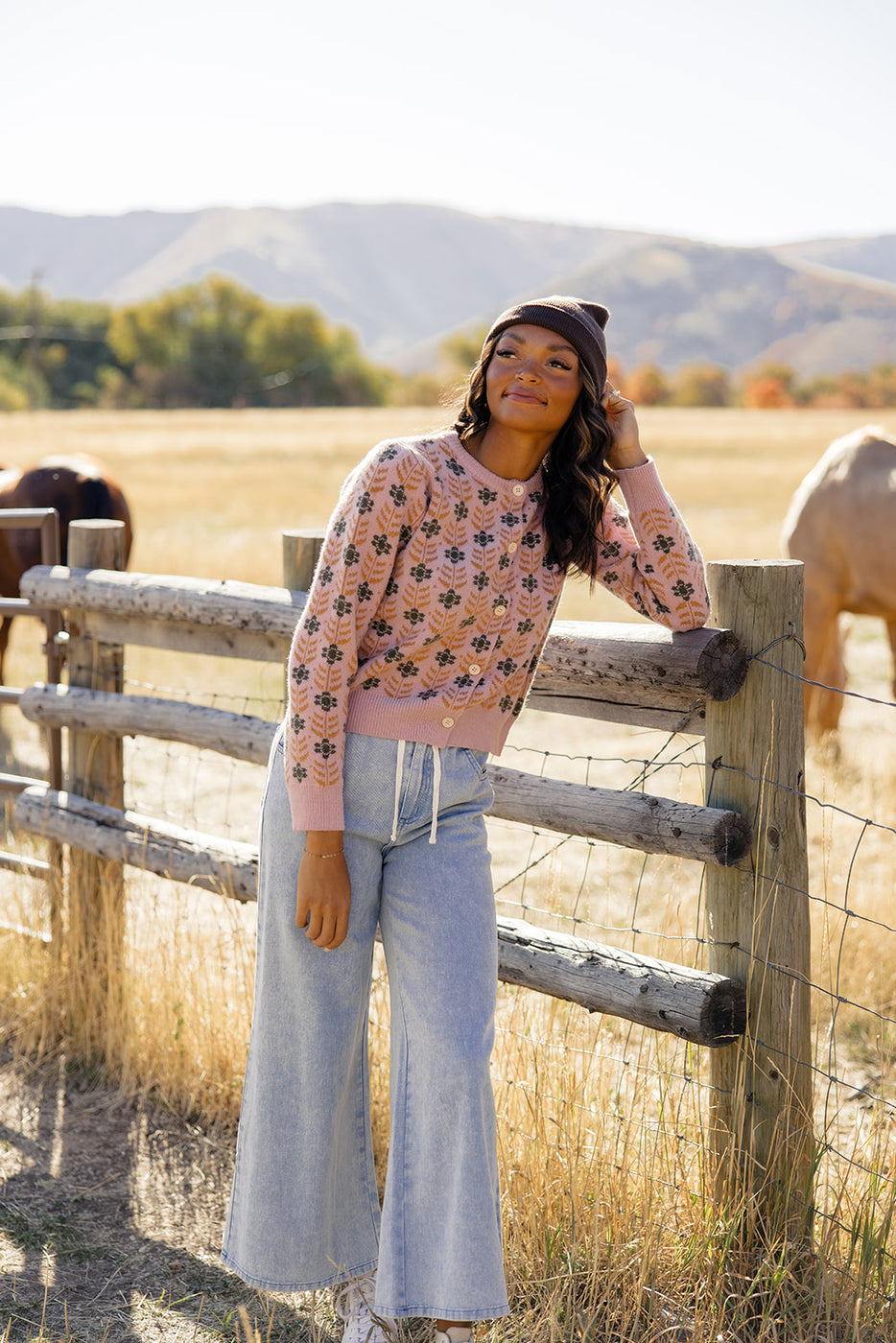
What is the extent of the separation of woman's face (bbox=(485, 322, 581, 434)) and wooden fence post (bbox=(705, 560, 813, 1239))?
612mm

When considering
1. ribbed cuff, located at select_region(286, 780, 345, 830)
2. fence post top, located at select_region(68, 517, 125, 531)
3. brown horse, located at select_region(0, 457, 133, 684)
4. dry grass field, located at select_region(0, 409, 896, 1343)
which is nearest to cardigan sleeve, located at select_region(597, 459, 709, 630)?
dry grass field, located at select_region(0, 409, 896, 1343)

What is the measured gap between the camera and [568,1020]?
109 inches

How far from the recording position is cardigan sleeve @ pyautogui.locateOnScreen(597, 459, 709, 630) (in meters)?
2.31

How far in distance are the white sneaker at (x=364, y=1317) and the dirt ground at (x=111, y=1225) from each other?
0.15m

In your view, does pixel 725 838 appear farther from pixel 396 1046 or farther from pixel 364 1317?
pixel 364 1317

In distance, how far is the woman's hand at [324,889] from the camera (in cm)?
199

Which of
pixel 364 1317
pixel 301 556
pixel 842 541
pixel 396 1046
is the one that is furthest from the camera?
pixel 842 541

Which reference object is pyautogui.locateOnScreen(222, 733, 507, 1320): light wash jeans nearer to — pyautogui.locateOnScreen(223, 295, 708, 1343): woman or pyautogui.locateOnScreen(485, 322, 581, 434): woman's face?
pyautogui.locateOnScreen(223, 295, 708, 1343): woman

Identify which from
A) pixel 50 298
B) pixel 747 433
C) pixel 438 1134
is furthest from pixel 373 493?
pixel 50 298

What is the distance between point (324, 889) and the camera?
2006 mm

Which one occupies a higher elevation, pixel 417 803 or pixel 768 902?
pixel 417 803

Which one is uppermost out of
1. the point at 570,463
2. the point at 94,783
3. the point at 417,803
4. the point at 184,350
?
the point at 184,350

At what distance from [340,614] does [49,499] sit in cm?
605

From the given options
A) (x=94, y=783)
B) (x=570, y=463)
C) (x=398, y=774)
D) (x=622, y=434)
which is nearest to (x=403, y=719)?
(x=398, y=774)
